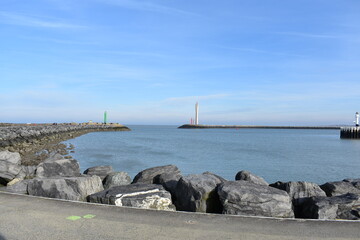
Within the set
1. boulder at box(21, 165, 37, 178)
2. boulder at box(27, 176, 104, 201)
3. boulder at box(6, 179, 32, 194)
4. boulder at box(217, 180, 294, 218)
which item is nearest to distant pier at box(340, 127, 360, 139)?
boulder at box(21, 165, 37, 178)

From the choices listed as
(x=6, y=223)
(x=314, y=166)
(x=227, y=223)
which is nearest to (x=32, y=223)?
(x=6, y=223)

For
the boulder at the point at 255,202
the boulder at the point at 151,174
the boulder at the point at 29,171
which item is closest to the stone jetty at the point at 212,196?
the boulder at the point at 255,202

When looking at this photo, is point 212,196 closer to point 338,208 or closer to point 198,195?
point 198,195

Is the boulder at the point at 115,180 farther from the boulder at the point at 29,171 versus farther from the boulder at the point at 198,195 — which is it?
the boulder at the point at 198,195

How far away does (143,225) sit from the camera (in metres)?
4.00

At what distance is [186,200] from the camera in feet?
18.1

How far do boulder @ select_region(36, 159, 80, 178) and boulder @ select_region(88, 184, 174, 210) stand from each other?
310 centimetres

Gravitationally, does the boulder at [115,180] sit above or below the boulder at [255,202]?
below

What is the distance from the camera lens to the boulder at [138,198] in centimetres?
509

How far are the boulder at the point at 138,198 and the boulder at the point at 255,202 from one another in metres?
0.92

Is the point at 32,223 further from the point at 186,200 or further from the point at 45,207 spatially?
the point at 186,200

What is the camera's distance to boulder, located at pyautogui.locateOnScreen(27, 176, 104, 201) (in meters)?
5.73

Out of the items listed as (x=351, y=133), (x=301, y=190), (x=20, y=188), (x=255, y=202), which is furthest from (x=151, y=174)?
(x=351, y=133)

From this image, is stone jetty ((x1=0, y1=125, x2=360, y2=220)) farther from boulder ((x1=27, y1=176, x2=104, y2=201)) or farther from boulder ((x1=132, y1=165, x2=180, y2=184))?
boulder ((x1=132, y1=165, x2=180, y2=184))
